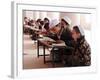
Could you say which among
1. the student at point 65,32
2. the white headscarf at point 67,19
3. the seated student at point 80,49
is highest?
the white headscarf at point 67,19

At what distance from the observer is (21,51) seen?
1.78 metres

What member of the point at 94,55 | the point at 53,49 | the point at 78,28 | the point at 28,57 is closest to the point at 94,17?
the point at 78,28

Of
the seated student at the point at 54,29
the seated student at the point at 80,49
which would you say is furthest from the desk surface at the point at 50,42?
the seated student at the point at 80,49

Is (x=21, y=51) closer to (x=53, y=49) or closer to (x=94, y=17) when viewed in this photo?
(x=53, y=49)

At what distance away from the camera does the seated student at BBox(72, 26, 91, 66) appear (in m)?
1.98

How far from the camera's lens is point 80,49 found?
6.57 feet

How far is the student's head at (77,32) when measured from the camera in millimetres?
1976

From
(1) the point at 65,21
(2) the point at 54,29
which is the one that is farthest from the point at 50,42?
(1) the point at 65,21

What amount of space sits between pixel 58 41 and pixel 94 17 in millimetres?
403

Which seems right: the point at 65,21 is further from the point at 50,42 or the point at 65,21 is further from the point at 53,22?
the point at 50,42

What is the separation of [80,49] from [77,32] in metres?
Answer: 0.15

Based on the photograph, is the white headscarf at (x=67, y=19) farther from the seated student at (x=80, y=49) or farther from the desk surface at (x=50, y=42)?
the desk surface at (x=50, y=42)

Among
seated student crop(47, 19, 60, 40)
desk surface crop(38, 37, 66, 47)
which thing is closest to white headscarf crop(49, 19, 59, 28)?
seated student crop(47, 19, 60, 40)

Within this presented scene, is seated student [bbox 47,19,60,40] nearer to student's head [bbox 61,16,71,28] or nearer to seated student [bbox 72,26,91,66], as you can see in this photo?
student's head [bbox 61,16,71,28]
